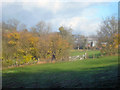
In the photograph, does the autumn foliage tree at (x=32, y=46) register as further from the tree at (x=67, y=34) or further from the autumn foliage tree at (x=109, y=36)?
the autumn foliage tree at (x=109, y=36)

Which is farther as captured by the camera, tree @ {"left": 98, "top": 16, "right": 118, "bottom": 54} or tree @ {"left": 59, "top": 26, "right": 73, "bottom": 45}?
tree @ {"left": 59, "top": 26, "right": 73, "bottom": 45}

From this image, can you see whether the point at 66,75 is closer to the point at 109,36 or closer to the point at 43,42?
the point at 43,42

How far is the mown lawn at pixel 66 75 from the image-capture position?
4.44 m

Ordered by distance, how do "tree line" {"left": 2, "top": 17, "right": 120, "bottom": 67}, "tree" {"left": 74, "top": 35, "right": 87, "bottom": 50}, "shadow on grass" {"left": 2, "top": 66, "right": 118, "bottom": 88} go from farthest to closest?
1. "tree" {"left": 74, "top": 35, "right": 87, "bottom": 50}
2. "tree line" {"left": 2, "top": 17, "right": 120, "bottom": 67}
3. "shadow on grass" {"left": 2, "top": 66, "right": 118, "bottom": 88}

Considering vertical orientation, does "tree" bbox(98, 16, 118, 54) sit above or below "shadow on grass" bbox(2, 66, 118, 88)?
above

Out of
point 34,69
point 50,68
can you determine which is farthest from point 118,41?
point 34,69

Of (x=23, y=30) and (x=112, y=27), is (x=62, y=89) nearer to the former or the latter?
(x=23, y=30)

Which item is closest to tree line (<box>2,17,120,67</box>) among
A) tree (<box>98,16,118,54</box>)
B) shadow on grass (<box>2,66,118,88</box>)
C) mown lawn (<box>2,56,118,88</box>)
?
tree (<box>98,16,118,54</box>)

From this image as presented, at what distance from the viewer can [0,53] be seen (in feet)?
17.1

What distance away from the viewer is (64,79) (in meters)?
4.86

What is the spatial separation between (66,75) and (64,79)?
17.1 inches

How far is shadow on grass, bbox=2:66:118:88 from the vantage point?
14.3 ft

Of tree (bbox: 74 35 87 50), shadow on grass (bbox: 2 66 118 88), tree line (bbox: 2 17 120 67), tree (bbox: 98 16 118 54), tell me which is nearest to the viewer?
shadow on grass (bbox: 2 66 118 88)

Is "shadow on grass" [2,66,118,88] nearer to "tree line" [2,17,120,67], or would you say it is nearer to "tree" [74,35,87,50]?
"tree line" [2,17,120,67]
